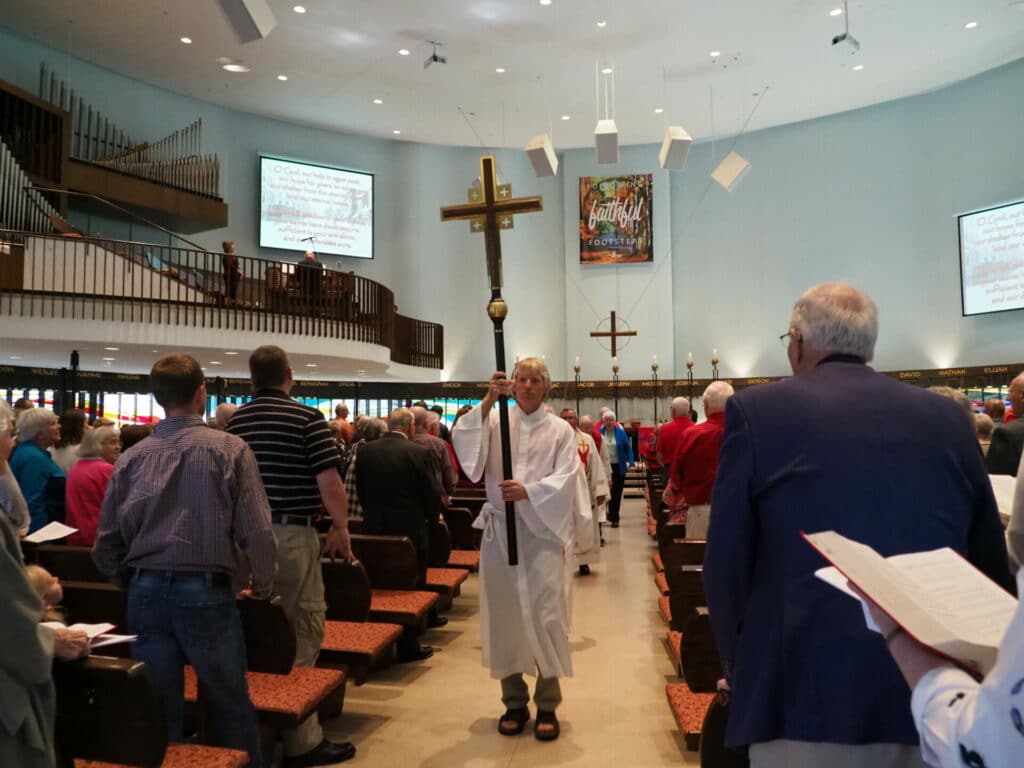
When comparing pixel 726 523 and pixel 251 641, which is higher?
pixel 726 523

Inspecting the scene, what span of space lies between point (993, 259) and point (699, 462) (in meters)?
15.3

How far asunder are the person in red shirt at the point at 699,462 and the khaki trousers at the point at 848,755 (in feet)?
11.4

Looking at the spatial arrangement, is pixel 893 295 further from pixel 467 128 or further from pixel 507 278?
pixel 467 128

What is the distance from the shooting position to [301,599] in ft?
12.4

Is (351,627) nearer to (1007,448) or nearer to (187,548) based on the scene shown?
(187,548)

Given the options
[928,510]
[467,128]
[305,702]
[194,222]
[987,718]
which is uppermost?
[467,128]

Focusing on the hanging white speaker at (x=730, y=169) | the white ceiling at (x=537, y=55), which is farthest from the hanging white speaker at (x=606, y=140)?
the white ceiling at (x=537, y=55)

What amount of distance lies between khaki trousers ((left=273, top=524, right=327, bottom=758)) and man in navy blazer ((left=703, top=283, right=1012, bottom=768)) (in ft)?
7.60

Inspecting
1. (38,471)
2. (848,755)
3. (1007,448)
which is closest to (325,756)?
(38,471)

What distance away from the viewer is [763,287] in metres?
21.3

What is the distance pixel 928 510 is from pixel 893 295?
19809 mm

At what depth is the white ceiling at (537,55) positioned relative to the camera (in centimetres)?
1518

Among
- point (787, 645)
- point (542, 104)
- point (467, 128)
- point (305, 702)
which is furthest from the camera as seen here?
point (467, 128)

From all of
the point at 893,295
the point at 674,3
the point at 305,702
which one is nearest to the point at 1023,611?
the point at 305,702
